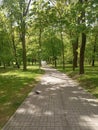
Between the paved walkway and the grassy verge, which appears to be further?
the grassy verge

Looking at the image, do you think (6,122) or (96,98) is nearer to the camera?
(6,122)

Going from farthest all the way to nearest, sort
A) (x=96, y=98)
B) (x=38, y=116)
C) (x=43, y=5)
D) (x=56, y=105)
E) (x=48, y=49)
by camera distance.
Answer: (x=48, y=49) → (x=43, y=5) → (x=96, y=98) → (x=56, y=105) → (x=38, y=116)

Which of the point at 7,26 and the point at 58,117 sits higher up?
the point at 7,26

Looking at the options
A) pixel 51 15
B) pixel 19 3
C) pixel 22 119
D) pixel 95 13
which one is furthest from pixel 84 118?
pixel 19 3

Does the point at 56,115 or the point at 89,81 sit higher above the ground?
the point at 89,81

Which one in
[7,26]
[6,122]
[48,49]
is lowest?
[6,122]

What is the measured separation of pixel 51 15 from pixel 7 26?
24016mm

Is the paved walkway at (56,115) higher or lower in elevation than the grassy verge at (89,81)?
lower

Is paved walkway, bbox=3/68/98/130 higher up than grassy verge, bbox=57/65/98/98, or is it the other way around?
grassy verge, bbox=57/65/98/98

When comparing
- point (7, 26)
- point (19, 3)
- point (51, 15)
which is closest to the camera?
point (51, 15)

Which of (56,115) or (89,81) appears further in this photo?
(89,81)

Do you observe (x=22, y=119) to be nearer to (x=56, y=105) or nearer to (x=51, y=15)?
(x=56, y=105)

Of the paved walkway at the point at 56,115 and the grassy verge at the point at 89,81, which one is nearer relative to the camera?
the paved walkway at the point at 56,115

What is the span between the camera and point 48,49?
56500 mm
